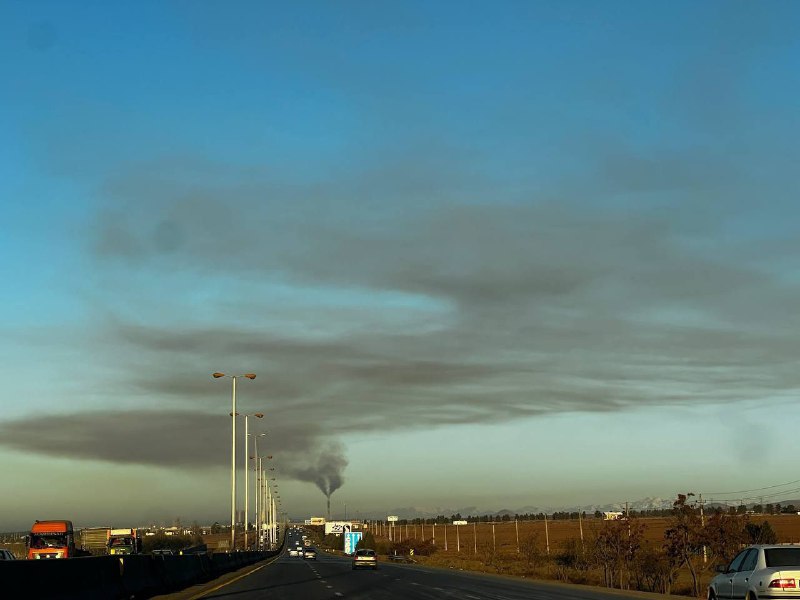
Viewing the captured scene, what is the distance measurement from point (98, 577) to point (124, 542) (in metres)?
58.9

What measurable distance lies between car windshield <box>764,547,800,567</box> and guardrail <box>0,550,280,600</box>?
1506cm

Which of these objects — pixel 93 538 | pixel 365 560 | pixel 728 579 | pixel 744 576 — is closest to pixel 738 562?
pixel 728 579

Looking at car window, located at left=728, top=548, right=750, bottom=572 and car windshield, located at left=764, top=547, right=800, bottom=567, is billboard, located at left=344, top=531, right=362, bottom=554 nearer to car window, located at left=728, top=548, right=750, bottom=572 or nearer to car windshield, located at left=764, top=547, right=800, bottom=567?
car window, located at left=728, top=548, right=750, bottom=572

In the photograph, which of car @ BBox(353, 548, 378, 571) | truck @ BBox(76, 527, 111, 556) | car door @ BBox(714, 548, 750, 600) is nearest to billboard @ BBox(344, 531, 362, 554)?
truck @ BBox(76, 527, 111, 556)

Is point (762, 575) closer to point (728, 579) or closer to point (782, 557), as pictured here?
point (782, 557)

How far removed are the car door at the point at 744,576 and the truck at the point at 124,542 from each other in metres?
62.2

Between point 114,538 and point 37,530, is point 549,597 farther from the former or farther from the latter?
point 114,538

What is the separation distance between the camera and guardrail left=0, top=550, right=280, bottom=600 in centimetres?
1664

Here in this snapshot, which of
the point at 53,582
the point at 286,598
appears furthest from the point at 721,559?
the point at 53,582

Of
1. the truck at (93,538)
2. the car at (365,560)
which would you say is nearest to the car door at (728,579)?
the car at (365,560)

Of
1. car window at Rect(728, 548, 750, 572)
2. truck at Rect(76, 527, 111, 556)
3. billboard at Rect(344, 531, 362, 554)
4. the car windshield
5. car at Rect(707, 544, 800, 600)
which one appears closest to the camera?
car at Rect(707, 544, 800, 600)

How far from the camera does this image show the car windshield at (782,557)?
19.5 metres

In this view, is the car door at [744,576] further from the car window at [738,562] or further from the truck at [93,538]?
the truck at [93,538]

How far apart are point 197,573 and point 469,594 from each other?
1537 cm
